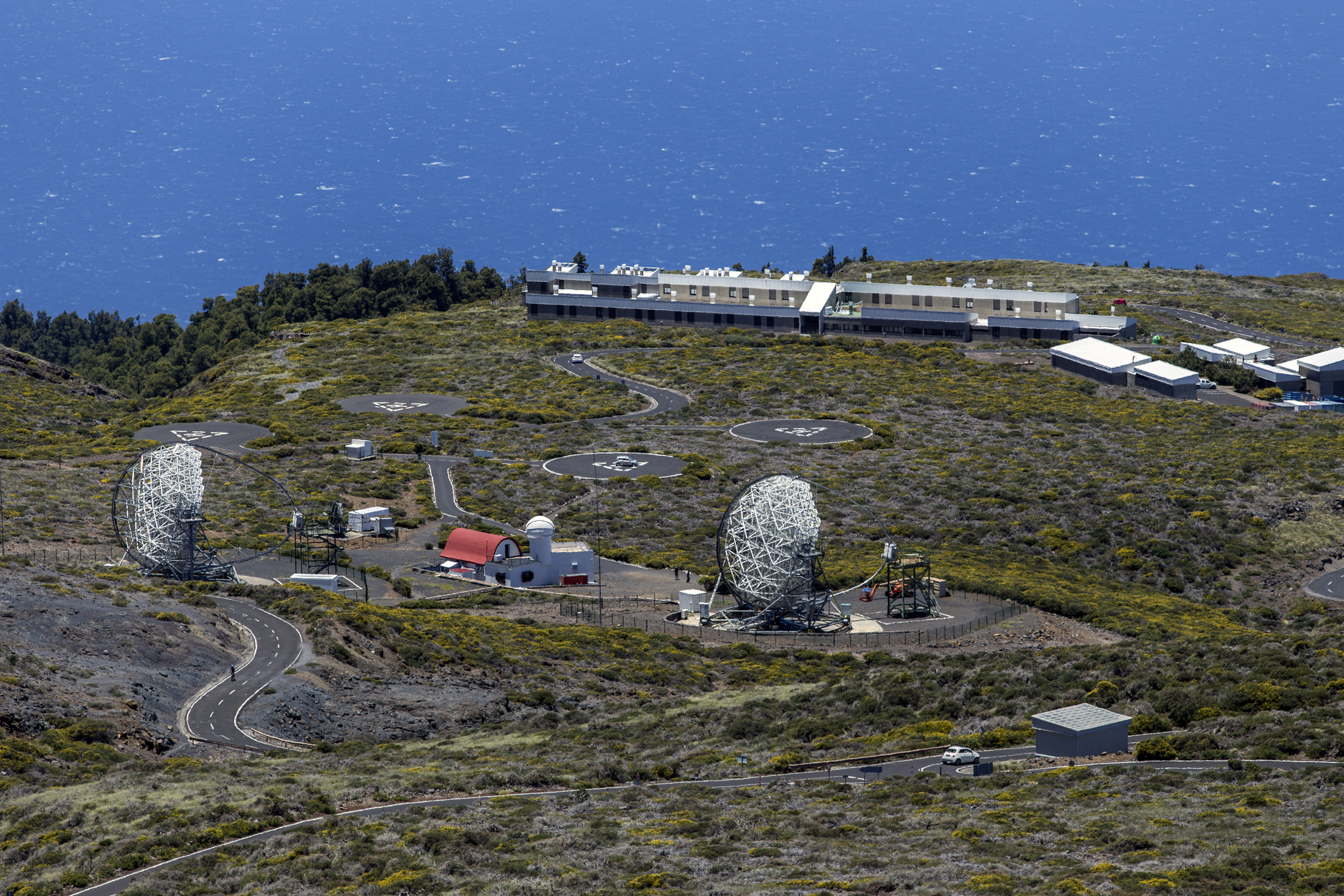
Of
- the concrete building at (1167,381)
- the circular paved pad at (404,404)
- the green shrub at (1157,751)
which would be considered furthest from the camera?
the concrete building at (1167,381)

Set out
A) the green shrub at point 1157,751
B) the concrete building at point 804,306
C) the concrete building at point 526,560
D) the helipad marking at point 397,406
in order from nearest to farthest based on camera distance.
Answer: the green shrub at point 1157,751 → the concrete building at point 526,560 → the helipad marking at point 397,406 → the concrete building at point 804,306

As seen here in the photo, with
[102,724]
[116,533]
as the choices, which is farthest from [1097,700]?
[116,533]

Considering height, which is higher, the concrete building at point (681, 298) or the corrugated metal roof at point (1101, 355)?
the concrete building at point (681, 298)

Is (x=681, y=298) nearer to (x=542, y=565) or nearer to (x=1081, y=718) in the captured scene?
(x=542, y=565)

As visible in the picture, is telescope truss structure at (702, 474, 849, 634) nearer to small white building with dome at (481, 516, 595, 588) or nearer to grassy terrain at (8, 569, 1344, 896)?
grassy terrain at (8, 569, 1344, 896)

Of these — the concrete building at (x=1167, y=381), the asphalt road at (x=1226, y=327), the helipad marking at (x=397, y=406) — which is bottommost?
the helipad marking at (x=397, y=406)

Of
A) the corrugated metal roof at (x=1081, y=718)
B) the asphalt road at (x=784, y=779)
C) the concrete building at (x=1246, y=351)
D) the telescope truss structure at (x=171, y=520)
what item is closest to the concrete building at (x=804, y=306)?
the concrete building at (x=1246, y=351)

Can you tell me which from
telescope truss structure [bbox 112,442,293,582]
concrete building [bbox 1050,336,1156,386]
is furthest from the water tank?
concrete building [bbox 1050,336,1156,386]

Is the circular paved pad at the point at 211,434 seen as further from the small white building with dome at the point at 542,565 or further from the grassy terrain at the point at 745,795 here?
the grassy terrain at the point at 745,795

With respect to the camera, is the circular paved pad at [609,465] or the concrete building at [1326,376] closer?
the circular paved pad at [609,465]
